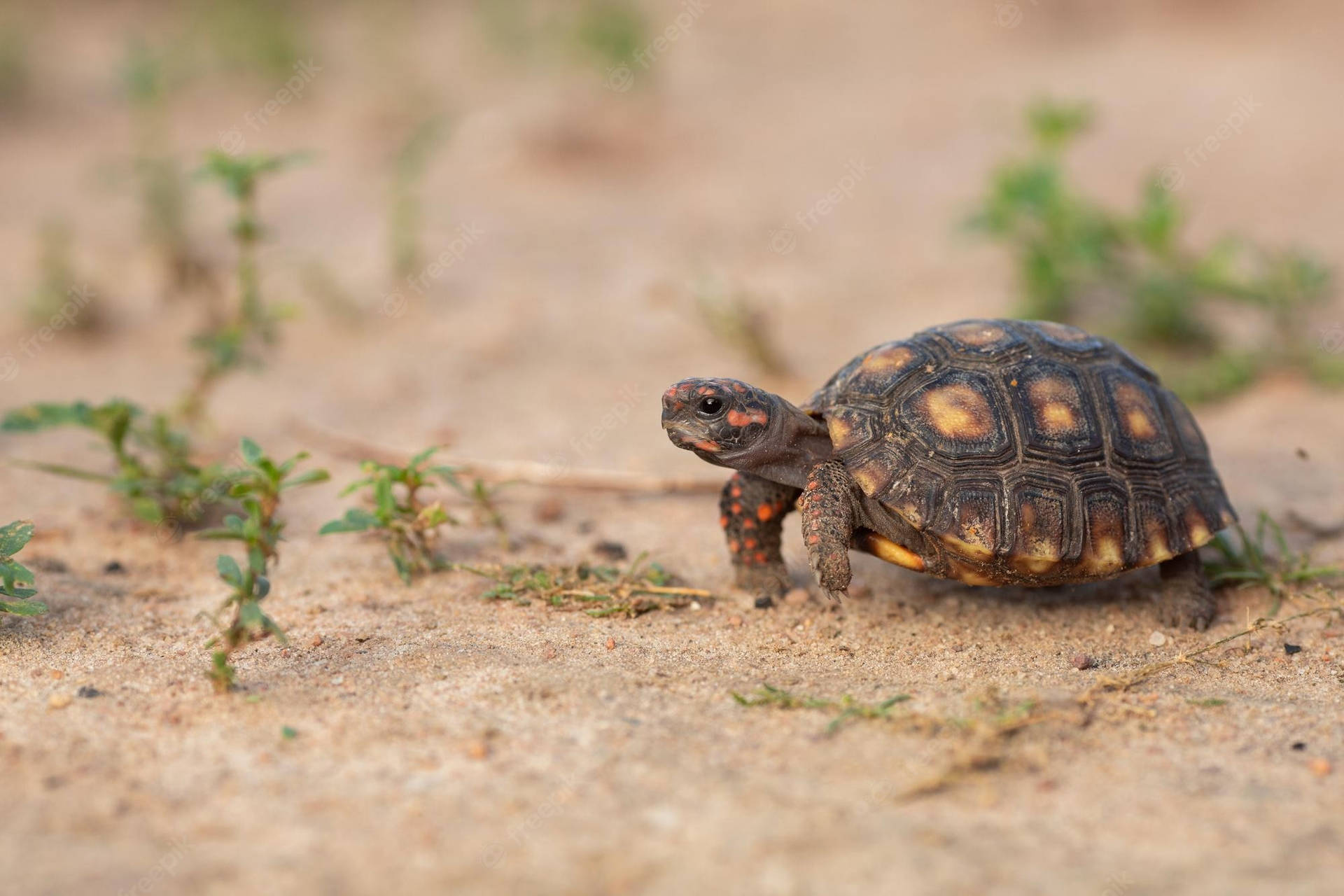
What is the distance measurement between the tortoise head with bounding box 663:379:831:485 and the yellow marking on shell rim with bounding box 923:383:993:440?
1.48ft

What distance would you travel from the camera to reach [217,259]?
8.41 metres

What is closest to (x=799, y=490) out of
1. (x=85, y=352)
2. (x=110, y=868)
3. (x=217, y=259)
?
(x=110, y=868)

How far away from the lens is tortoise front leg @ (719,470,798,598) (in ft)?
13.4

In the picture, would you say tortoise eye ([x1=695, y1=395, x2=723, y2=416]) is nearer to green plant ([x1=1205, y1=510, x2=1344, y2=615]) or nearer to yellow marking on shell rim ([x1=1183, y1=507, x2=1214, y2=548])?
yellow marking on shell rim ([x1=1183, y1=507, x2=1214, y2=548])

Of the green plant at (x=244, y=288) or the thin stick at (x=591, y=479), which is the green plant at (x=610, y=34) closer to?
the green plant at (x=244, y=288)

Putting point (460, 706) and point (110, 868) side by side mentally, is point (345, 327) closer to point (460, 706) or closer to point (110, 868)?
point (460, 706)
